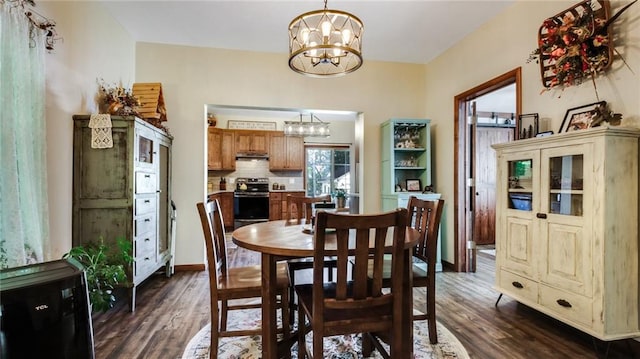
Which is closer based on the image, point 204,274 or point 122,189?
point 122,189

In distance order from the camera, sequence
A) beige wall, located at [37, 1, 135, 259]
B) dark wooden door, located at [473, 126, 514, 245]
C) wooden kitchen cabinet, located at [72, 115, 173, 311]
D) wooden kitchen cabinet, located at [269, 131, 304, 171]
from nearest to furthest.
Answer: beige wall, located at [37, 1, 135, 259]
wooden kitchen cabinet, located at [72, 115, 173, 311]
dark wooden door, located at [473, 126, 514, 245]
wooden kitchen cabinet, located at [269, 131, 304, 171]

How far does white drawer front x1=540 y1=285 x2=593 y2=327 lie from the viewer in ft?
6.31

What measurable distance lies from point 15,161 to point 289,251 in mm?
1683

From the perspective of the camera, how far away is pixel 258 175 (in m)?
7.26

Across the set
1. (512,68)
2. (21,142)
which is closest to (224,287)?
(21,142)

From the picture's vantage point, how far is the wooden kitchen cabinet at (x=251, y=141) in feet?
22.7

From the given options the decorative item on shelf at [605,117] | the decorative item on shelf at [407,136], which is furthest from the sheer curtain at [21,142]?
the decorative item on shelf at [605,117]

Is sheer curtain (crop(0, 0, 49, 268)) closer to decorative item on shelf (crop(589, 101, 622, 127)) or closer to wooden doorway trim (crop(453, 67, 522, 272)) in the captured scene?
decorative item on shelf (crop(589, 101, 622, 127))

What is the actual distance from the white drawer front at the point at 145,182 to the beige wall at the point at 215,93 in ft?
2.40

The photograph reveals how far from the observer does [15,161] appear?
1785 mm

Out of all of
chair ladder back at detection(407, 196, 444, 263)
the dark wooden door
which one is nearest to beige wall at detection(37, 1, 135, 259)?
chair ladder back at detection(407, 196, 444, 263)

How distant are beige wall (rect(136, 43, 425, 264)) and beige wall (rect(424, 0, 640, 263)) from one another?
81cm

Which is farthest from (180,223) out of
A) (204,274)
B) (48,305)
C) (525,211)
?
(525,211)

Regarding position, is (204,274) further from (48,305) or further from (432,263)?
(432,263)
